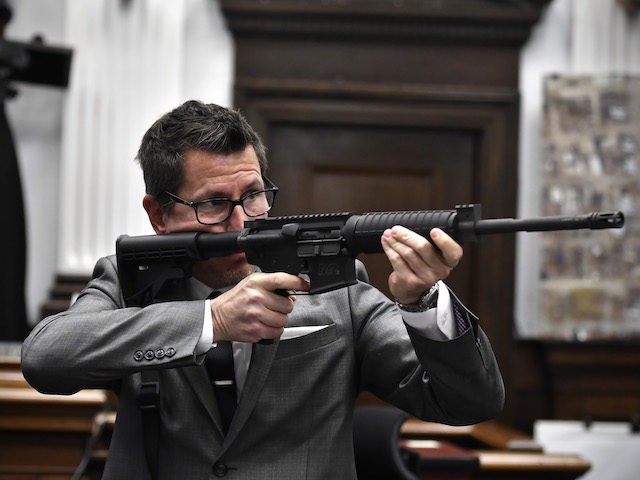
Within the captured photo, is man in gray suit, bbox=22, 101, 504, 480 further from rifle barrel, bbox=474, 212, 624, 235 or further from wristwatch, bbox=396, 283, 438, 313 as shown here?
rifle barrel, bbox=474, 212, 624, 235

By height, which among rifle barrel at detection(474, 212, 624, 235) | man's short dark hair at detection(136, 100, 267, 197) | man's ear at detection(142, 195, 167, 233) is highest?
man's short dark hair at detection(136, 100, 267, 197)

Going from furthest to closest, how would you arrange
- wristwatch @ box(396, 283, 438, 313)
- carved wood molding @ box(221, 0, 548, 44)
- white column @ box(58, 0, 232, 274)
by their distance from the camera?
carved wood molding @ box(221, 0, 548, 44) → white column @ box(58, 0, 232, 274) → wristwatch @ box(396, 283, 438, 313)

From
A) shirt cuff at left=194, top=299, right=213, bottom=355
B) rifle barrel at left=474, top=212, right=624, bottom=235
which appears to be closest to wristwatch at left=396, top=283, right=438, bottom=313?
rifle barrel at left=474, top=212, right=624, bottom=235

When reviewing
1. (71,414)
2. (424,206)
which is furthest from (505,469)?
(424,206)

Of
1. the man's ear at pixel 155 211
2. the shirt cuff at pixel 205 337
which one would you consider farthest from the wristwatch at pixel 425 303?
the man's ear at pixel 155 211

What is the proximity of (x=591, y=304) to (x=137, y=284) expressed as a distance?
320 centimetres

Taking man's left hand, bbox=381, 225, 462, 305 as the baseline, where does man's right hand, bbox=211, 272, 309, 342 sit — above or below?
below

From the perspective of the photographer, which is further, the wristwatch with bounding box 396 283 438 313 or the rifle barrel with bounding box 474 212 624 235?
the wristwatch with bounding box 396 283 438 313

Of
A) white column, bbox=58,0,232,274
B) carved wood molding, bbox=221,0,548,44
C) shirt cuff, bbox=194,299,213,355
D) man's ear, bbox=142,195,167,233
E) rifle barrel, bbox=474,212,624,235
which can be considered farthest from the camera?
carved wood molding, bbox=221,0,548,44

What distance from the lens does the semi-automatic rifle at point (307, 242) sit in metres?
1.58

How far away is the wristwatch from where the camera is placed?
1.65m

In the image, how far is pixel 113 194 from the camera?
4703 mm

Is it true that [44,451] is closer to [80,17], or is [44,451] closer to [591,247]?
[80,17]

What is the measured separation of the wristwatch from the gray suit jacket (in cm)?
9
